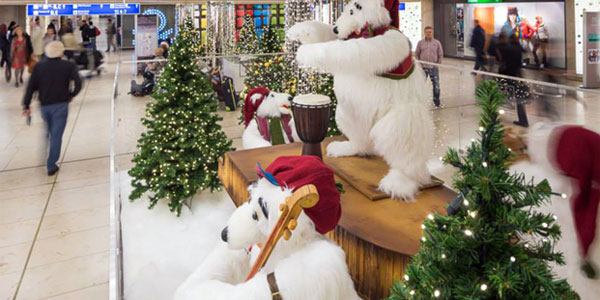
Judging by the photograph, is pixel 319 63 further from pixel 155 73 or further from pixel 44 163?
pixel 44 163

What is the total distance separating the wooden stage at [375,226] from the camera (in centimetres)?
127

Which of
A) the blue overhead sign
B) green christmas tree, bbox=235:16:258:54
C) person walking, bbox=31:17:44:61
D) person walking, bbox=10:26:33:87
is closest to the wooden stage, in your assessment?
green christmas tree, bbox=235:16:258:54

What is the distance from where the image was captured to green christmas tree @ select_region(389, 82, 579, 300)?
0.70 m

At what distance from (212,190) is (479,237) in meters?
3.11

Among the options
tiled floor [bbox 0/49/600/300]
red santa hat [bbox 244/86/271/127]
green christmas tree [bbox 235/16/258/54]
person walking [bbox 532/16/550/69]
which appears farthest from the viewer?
person walking [bbox 532/16/550/69]

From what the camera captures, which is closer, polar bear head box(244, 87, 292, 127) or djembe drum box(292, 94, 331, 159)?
djembe drum box(292, 94, 331, 159)

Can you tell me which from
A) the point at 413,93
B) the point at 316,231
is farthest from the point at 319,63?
the point at 316,231

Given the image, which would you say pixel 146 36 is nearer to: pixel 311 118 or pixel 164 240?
pixel 164 240

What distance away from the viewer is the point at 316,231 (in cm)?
124

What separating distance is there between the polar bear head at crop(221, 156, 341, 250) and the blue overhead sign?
1277cm

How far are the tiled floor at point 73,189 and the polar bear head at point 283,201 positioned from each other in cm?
67

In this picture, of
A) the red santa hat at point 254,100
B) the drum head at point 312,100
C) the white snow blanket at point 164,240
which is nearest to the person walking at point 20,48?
the white snow blanket at point 164,240

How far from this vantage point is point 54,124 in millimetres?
4746

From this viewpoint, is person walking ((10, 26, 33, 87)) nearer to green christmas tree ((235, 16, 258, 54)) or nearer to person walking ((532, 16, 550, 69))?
green christmas tree ((235, 16, 258, 54))
